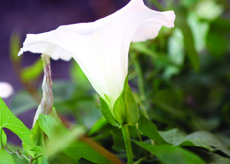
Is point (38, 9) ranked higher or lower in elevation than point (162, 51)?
higher

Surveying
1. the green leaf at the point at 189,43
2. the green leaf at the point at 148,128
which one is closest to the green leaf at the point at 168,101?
the green leaf at the point at 189,43

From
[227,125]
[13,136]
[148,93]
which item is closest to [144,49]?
[148,93]

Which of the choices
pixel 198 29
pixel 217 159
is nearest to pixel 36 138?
pixel 217 159

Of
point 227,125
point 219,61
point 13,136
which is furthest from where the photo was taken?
point 13,136

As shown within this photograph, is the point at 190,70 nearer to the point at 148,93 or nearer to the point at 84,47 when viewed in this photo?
the point at 148,93

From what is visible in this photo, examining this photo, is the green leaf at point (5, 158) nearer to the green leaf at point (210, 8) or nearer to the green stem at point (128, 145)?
the green stem at point (128, 145)

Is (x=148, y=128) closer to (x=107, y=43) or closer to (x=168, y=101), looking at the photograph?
(x=107, y=43)
